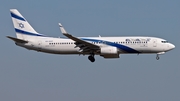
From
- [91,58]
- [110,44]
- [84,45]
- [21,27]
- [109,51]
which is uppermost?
[21,27]

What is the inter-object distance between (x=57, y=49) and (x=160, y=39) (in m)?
15.5

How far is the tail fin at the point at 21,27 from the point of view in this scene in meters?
78.8

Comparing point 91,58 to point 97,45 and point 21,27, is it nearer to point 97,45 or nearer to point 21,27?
point 97,45

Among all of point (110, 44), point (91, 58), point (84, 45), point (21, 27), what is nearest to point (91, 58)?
point (91, 58)

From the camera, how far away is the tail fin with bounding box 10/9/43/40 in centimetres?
7875

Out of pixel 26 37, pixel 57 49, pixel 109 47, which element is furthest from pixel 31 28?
pixel 109 47

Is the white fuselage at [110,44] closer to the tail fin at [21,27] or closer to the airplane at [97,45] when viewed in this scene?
the airplane at [97,45]

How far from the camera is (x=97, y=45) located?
74125mm

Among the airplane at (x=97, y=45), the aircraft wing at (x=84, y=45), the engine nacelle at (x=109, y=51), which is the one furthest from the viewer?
the airplane at (x=97, y=45)

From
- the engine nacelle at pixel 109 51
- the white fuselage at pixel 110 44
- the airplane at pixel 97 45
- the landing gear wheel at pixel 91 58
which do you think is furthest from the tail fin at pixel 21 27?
the engine nacelle at pixel 109 51

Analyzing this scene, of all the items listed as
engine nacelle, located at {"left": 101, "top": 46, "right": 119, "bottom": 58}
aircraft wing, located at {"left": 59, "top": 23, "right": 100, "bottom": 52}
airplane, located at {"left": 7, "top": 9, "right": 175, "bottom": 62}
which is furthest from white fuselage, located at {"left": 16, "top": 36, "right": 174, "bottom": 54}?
aircraft wing, located at {"left": 59, "top": 23, "right": 100, "bottom": 52}

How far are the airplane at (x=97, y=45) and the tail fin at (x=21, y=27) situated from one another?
0.79 m

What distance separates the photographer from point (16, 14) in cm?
8031

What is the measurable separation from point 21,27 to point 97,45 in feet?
44.6
